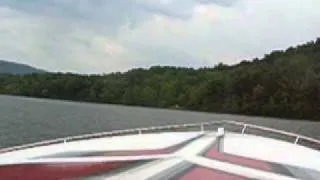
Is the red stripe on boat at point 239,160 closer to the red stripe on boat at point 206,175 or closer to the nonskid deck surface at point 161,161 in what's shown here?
the nonskid deck surface at point 161,161

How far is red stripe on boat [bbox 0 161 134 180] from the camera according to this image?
701cm

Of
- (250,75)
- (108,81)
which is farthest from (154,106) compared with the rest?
(250,75)

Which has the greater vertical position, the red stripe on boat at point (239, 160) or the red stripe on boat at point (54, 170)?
the red stripe on boat at point (239, 160)

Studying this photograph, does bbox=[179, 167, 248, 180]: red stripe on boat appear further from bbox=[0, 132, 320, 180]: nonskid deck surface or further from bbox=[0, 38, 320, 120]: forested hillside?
bbox=[0, 38, 320, 120]: forested hillside

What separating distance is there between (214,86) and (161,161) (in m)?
109

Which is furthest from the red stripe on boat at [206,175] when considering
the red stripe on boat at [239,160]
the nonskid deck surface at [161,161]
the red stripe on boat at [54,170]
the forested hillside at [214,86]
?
the forested hillside at [214,86]

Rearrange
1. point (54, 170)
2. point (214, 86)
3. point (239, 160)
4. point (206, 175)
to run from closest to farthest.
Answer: point (206, 175) < point (54, 170) < point (239, 160) < point (214, 86)

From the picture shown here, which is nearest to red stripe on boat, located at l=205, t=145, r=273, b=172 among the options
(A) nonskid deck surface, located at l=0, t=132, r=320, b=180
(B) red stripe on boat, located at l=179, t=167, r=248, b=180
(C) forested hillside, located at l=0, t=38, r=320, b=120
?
(A) nonskid deck surface, located at l=0, t=132, r=320, b=180

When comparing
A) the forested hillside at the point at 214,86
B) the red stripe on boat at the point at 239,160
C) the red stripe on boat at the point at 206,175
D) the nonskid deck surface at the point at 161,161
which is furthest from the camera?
the forested hillside at the point at 214,86

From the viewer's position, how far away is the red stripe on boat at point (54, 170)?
7.01 m

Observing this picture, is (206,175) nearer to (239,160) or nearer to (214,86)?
(239,160)

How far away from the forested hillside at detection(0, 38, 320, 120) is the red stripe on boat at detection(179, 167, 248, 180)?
9850 centimetres

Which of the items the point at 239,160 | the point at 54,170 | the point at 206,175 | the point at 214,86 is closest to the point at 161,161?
the point at 206,175

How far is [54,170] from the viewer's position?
7.22 m
